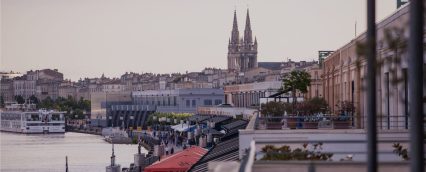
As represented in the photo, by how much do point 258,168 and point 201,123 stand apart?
150 ft

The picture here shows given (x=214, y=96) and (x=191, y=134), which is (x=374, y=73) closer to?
(x=191, y=134)

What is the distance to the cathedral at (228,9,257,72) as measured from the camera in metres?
134

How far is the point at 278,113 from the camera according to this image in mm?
18625

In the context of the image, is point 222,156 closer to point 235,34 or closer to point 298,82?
point 298,82

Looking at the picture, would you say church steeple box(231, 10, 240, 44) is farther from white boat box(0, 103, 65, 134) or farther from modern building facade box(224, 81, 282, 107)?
modern building facade box(224, 81, 282, 107)

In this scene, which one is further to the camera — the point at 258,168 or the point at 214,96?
the point at 214,96

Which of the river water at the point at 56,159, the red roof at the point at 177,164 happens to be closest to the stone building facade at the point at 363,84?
the red roof at the point at 177,164

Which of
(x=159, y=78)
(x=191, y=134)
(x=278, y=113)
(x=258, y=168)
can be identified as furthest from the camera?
(x=159, y=78)

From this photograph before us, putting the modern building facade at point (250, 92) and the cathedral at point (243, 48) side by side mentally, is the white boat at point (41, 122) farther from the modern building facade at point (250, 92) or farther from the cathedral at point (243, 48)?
the modern building facade at point (250, 92)

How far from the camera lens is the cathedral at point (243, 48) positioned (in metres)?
134

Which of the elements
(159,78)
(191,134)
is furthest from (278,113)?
(159,78)

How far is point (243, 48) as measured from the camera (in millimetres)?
134250

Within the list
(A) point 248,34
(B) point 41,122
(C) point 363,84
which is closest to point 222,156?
(C) point 363,84

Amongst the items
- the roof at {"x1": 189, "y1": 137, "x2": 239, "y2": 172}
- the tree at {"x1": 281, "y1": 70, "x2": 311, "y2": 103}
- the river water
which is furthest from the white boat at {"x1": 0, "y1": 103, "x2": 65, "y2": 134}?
the roof at {"x1": 189, "y1": 137, "x2": 239, "y2": 172}
